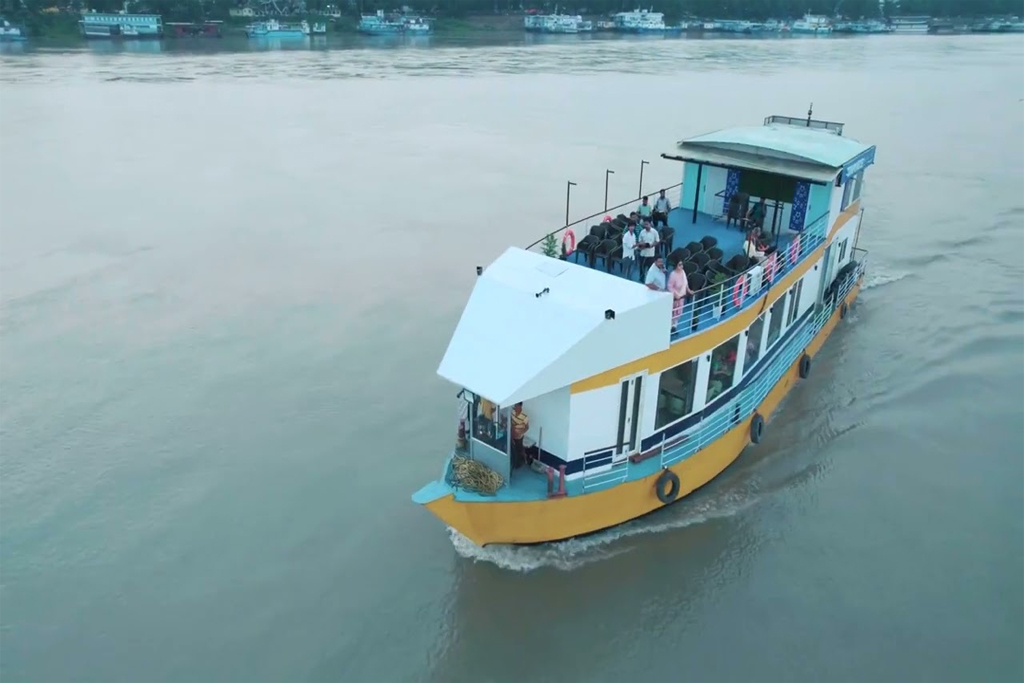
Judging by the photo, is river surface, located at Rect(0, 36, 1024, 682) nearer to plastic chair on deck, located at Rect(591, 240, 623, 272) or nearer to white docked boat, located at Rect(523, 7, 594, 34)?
plastic chair on deck, located at Rect(591, 240, 623, 272)

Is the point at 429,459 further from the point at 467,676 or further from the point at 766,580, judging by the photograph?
the point at 766,580

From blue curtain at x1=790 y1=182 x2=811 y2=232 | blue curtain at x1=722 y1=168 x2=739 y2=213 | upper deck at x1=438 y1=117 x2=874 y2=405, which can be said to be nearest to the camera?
upper deck at x1=438 y1=117 x2=874 y2=405

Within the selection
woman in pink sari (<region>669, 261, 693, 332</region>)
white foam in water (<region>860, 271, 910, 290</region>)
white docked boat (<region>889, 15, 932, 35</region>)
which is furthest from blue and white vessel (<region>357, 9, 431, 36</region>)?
woman in pink sari (<region>669, 261, 693, 332</region>)

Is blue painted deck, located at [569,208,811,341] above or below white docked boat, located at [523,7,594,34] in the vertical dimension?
below

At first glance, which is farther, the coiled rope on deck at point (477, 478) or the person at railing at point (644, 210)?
the person at railing at point (644, 210)

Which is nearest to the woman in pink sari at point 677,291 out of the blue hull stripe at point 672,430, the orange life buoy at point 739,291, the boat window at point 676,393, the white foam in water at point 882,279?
the boat window at point 676,393

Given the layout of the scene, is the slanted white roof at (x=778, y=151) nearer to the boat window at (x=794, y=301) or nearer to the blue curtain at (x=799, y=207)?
the blue curtain at (x=799, y=207)

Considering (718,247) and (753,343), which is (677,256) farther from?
(753,343)
